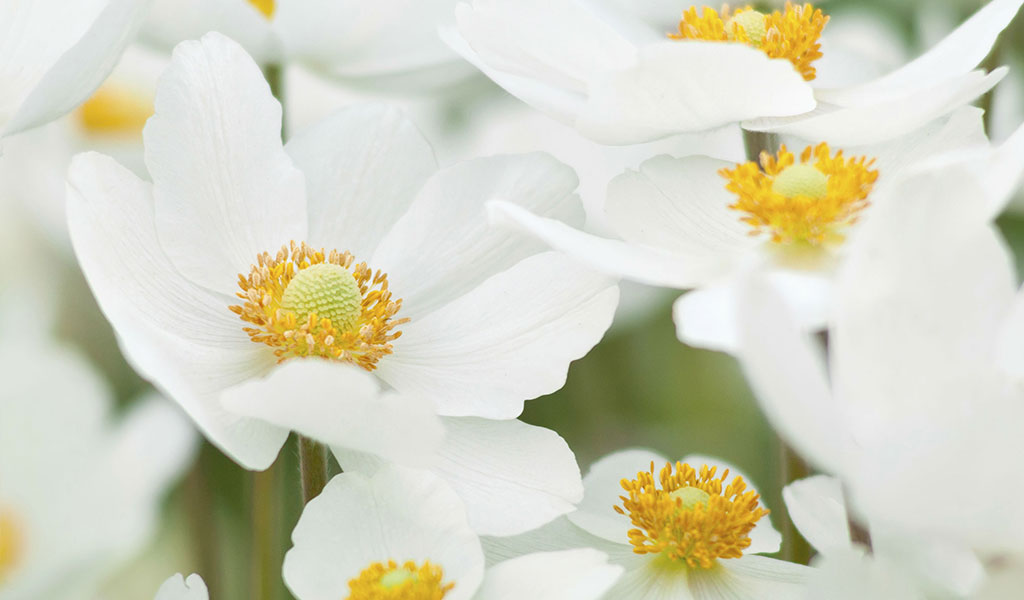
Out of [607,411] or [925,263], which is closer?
[925,263]

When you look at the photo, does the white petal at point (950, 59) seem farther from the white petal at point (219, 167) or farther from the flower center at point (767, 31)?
the white petal at point (219, 167)

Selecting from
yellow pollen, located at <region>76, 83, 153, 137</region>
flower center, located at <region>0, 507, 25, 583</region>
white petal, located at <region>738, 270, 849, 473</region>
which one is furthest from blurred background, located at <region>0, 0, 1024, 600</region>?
white petal, located at <region>738, 270, 849, 473</region>

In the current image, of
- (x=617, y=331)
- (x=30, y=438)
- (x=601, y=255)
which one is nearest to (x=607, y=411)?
(x=617, y=331)

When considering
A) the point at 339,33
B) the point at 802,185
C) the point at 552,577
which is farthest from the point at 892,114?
the point at 339,33

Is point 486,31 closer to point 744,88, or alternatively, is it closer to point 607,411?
point 744,88

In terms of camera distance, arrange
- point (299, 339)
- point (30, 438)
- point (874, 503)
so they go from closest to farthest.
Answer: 1. point (874, 503)
2. point (299, 339)
3. point (30, 438)
